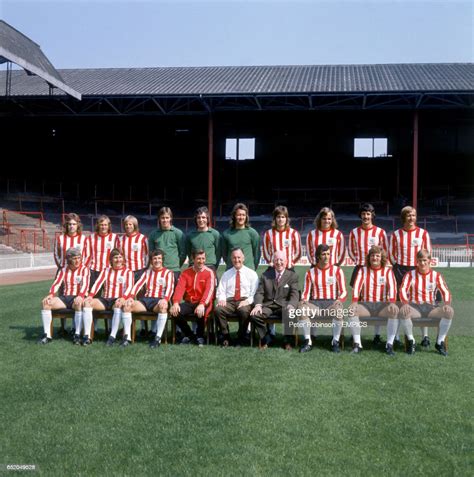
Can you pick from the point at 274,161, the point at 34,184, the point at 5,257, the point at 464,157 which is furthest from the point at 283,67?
the point at 5,257

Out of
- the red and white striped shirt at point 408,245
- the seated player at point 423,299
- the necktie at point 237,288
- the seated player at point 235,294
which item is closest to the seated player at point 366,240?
the red and white striped shirt at point 408,245

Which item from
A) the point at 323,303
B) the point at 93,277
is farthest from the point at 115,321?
the point at 323,303

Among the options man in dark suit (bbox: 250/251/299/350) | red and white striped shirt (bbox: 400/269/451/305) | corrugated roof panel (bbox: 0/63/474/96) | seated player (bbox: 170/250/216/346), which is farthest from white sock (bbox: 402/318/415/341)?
corrugated roof panel (bbox: 0/63/474/96)

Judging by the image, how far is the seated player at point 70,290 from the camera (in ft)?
21.6

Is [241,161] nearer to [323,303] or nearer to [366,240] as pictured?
[366,240]

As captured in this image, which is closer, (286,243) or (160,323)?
(160,323)

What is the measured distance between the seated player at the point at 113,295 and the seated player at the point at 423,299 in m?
3.02

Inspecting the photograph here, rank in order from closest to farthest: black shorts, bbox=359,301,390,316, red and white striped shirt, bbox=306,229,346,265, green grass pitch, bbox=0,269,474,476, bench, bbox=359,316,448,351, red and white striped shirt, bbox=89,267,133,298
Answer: green grass pitch, bbox=0,269,474,476 → bench, bbox=359,316,448,351 → black shorts, bbox=359,301,390,316 → red and white striped shirt, bbox=306,229,346,265 → red and white striped shirt, bbox=89,267,133,298

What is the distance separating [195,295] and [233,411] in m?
2.47

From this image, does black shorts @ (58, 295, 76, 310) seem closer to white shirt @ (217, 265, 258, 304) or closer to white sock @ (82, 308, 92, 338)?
white sock @ (82, 308, 92, 338)

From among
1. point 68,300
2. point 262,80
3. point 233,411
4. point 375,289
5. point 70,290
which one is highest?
point 262,80

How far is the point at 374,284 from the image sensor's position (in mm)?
6309

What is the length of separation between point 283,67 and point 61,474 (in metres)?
26.6

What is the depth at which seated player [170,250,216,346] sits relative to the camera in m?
6.44
